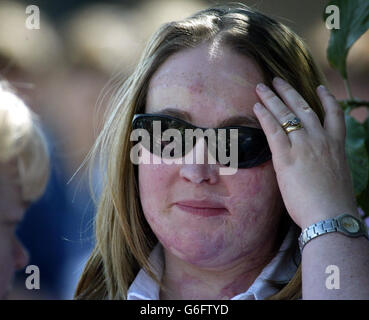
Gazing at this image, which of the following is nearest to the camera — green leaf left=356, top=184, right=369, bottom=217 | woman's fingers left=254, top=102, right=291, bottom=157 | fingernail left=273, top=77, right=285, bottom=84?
woman's fingers left=254, top=102, right=291, bottom=157

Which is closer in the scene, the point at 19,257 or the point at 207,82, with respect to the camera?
the point at 207,82

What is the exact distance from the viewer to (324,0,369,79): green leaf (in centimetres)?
185

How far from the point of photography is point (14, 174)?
2059 mm

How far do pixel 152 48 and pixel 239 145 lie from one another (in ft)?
1.47

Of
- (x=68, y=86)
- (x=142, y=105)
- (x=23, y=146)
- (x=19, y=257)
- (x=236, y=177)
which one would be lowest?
(x=19, y=257)

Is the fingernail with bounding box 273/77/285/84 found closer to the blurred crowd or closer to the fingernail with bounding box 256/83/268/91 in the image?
the fingernail with bounding box 256/83/268/91

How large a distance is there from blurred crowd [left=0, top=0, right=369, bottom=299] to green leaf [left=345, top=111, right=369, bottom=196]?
0.59 meters

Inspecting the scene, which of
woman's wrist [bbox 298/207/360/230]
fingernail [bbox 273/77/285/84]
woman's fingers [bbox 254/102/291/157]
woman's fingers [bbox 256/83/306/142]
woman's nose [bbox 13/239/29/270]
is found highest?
fingernail [bbox 273/77/285/84]

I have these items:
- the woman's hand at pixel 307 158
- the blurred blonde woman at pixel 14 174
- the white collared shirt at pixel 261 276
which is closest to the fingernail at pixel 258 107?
the woman's hand at pixel 307 158

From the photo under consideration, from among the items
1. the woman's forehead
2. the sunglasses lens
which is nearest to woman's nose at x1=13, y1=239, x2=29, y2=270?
the woman's forehead

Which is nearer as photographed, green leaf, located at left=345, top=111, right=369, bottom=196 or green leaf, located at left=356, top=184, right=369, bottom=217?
green leaf, located at left=345, top=111, right=369, bottom=196

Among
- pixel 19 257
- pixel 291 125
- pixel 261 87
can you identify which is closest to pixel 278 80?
pixel 261 87

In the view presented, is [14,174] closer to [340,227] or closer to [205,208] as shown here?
[205,208]

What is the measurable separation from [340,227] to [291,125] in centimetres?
30
